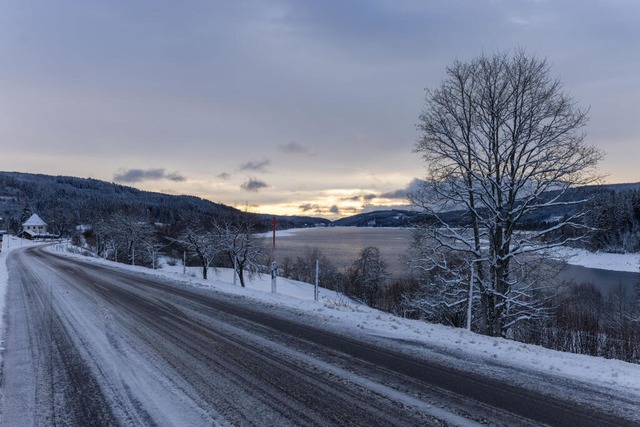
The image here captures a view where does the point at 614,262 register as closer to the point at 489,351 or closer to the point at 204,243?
the point at 204,243

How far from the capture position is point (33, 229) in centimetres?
11850

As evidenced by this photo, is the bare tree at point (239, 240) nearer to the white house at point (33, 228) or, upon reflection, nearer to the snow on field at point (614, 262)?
the snow on field at point (614, 262)

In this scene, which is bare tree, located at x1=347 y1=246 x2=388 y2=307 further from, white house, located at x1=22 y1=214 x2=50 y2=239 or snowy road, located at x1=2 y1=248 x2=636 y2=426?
white house, located at x1=22 y1=214 x2=50 y2=239

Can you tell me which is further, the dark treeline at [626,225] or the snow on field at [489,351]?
the dark treeline at [626,225]

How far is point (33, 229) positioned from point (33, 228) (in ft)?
1.16

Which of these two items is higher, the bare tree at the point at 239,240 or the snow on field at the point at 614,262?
the bare tree at the point at 239,240

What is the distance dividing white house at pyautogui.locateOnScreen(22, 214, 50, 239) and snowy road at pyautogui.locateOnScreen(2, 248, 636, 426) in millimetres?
130177

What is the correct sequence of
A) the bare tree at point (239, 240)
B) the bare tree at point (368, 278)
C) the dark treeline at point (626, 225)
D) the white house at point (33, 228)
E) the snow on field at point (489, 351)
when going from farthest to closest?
the white house at point (33, 228)
the dark treeline at point (626, 225)
the bare tree at point (368, 278)
the bare tree at point (239, 240)
the snow on field at point (489, 351)

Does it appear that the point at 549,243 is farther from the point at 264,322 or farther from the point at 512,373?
the point at 264,322

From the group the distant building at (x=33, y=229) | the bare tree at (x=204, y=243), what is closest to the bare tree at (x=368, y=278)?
the bare tree at (x=204, y=243)

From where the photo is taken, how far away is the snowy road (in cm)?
415

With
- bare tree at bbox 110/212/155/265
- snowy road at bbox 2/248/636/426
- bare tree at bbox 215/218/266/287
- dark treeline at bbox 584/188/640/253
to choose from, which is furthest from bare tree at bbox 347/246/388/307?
snowy road at bbox 2/248/636/426

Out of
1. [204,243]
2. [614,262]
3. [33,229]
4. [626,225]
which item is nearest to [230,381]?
[204,243]

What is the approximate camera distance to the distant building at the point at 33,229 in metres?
113
